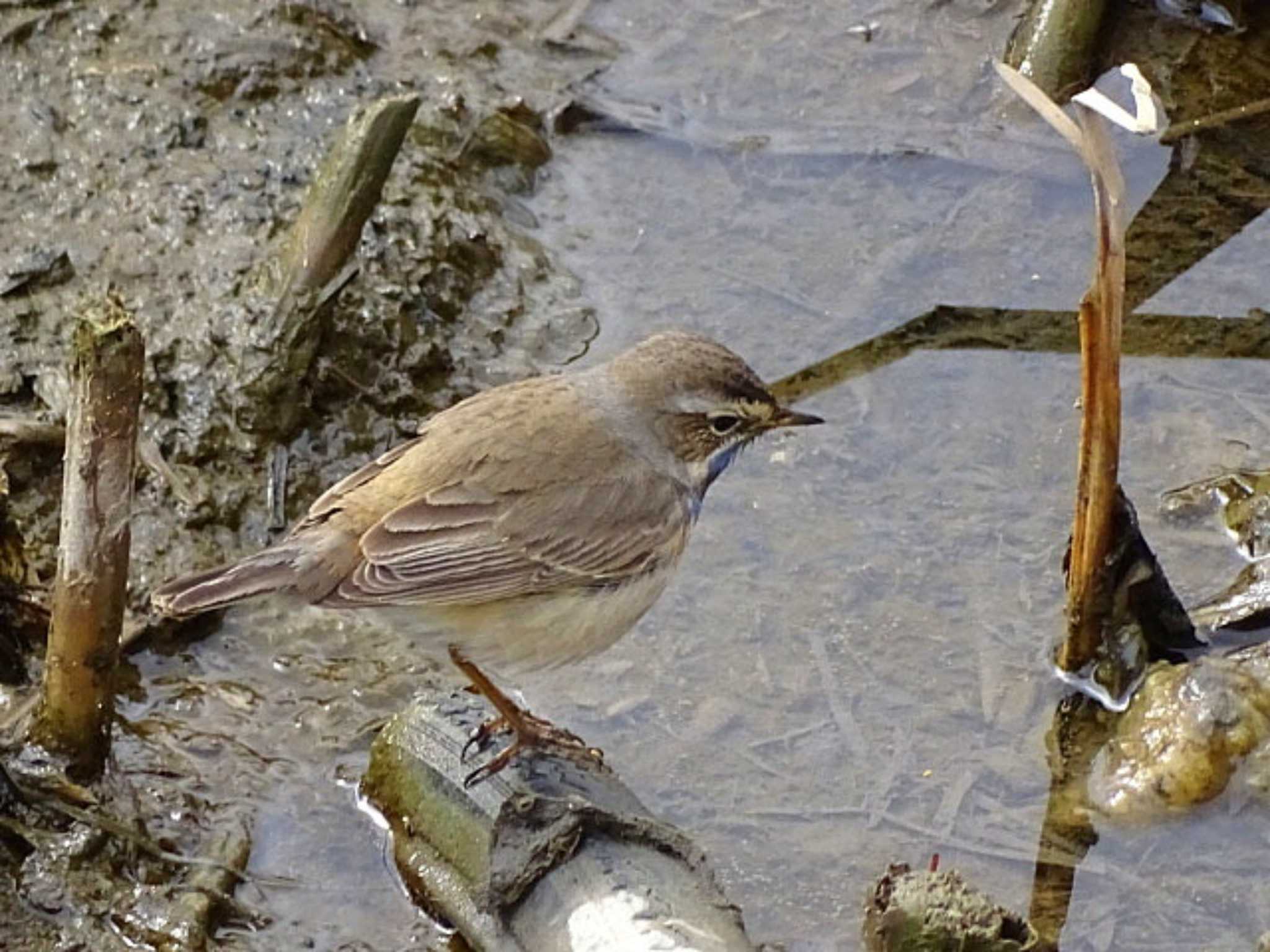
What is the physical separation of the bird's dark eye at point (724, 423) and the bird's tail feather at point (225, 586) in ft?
5.37

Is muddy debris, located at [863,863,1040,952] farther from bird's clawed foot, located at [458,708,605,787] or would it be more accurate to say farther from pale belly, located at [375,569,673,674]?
pale belly, located at [375,569,673,674]

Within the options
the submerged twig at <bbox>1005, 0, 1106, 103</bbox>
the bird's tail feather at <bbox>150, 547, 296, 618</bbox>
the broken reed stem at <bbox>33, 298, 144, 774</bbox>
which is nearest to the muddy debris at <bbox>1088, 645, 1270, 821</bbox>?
the bird's tail feather at <bbox>150, 547, 296, 618</bbox>

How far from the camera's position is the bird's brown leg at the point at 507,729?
667 centimetres

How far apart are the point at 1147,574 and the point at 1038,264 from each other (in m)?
2.49

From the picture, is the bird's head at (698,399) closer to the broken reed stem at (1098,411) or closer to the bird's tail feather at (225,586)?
the broken reed stem at (1098,411)

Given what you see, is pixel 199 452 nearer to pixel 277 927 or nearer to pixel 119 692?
pixel 119 692

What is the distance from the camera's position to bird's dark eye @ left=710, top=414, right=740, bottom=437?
754cm

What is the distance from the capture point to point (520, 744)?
685 cm

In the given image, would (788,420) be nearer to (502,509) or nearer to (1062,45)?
(502,509)

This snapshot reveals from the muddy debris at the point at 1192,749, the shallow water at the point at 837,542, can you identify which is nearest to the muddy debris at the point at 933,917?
the shallow water at the point at 837,542

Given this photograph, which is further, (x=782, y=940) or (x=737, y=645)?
(x=737, y=645)

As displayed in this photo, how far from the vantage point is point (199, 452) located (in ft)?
28.0

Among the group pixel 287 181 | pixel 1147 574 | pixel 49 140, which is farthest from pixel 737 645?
pixel 49 140

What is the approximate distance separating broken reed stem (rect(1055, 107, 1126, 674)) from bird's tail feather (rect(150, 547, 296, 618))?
8.81ft
